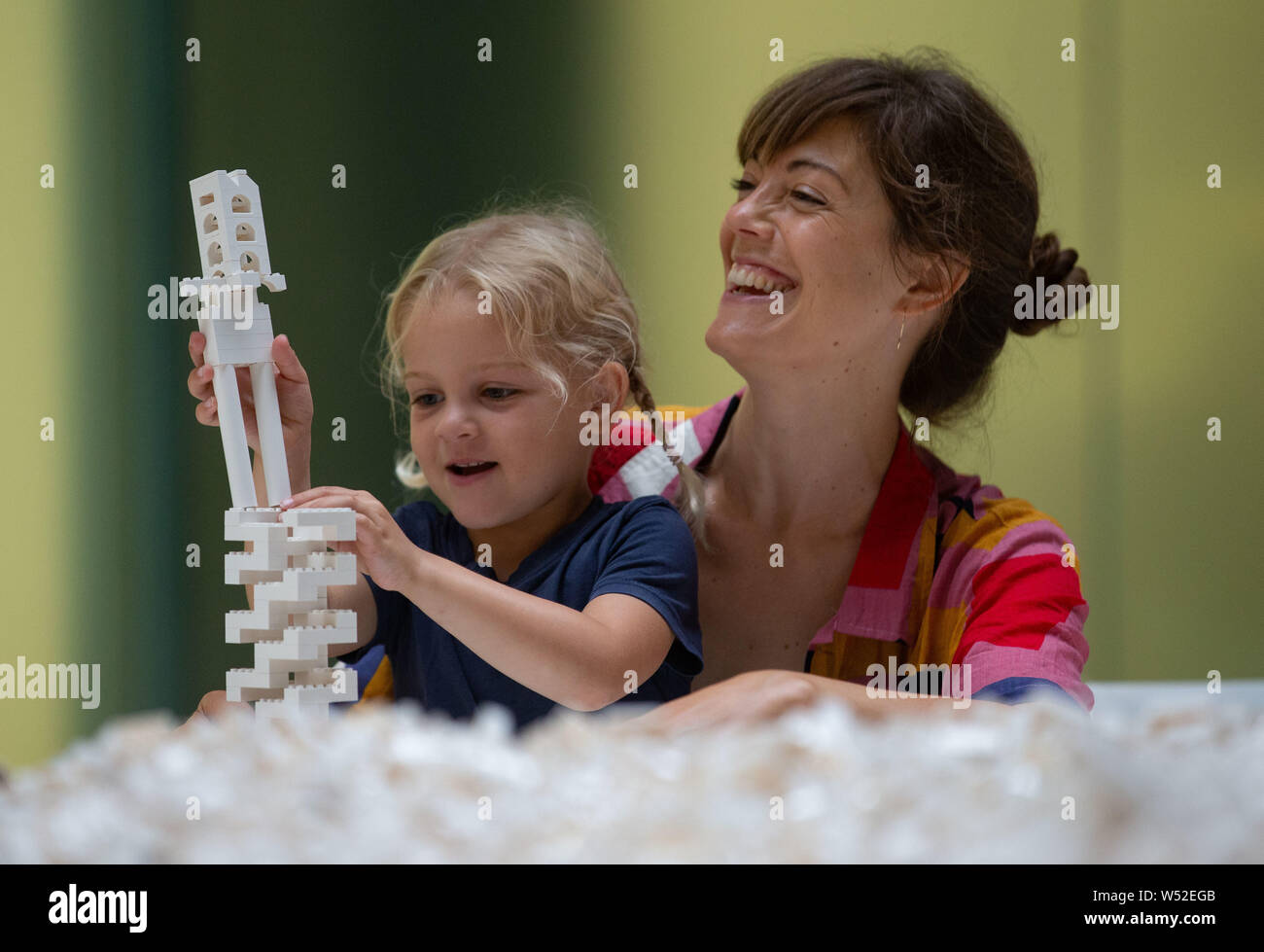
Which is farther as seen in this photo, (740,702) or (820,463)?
(820,463)

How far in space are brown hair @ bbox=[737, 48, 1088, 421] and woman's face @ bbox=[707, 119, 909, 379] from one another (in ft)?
0.05

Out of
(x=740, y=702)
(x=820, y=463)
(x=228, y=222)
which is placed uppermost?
(x=228, y=222)

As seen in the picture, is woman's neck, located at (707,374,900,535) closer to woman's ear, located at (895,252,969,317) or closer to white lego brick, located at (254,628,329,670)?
woman's ear, located at (895,252,969,317)

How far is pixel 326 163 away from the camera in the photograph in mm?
1426

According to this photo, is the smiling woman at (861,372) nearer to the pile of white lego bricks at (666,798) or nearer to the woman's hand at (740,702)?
the woman's hand at (740,702)

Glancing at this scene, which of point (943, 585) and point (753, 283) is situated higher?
point (753, 283)

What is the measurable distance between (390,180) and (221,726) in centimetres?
106

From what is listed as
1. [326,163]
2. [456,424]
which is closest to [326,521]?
[456,424]

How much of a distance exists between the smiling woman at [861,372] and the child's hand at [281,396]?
0.81 feet

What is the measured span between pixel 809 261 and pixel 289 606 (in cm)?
48

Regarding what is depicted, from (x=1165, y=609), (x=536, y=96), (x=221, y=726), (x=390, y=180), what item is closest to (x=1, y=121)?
(x=390, y=180)

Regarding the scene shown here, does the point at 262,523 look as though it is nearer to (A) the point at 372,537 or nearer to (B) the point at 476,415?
(A) the point at 372,537

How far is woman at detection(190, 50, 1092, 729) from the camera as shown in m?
0.91

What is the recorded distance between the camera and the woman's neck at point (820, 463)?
3.27 feet
